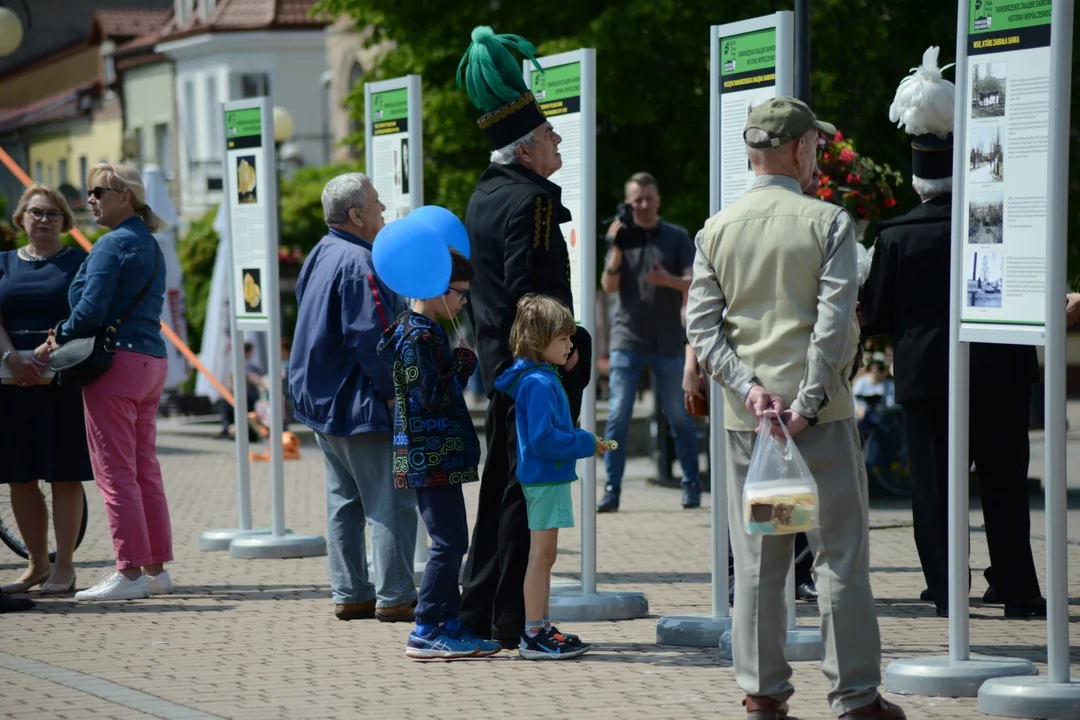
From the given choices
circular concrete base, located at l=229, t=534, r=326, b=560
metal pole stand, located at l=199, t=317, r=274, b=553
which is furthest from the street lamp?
circular concrete base, located at l=229, t=534, r=326, b=560

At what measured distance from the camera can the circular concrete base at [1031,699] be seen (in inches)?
222

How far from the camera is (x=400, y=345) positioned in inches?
279

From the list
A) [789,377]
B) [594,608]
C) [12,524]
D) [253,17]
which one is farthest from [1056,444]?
[253,17]

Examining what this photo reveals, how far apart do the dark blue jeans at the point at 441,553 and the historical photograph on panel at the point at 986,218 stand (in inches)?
92.8

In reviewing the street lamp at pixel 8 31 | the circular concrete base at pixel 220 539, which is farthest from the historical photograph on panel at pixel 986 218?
the street lamp at pixel 8 31

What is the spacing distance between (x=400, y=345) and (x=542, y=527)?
3.09 ft

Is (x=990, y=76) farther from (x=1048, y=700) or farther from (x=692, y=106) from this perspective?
(x=692, y=106)

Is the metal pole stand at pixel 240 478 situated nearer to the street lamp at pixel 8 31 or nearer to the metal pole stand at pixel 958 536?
the metal pole stand at pixel 958 536

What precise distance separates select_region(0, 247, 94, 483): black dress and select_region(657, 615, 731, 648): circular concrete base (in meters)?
3.38

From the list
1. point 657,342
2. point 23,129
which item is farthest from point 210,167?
point 657,342

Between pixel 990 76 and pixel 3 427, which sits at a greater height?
pixel 990 76

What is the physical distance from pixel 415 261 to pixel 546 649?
1.66 metres

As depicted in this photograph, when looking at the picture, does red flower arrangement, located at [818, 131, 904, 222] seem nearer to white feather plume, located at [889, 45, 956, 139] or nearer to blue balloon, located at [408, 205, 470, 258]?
white feather plume, located at [889, 45, 956, 139]

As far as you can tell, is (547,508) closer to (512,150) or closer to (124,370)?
(512,150)
